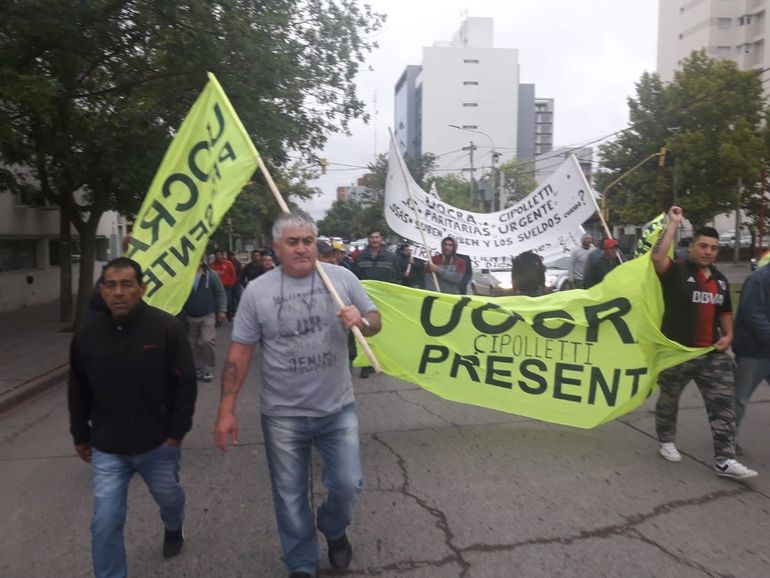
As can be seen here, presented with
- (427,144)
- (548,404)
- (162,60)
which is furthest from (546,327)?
(427,144)

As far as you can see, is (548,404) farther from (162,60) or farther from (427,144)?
(427,144)

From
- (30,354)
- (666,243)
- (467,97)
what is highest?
(467,97)

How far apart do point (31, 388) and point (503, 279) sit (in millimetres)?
12657

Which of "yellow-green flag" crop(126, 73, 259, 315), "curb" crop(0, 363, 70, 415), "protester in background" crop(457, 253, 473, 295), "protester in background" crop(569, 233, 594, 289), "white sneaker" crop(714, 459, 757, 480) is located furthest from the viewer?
"protester in background" crop(569, 233, 594, 289)

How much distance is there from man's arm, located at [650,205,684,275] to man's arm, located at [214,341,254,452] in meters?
3.04

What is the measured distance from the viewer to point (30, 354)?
1035 cm

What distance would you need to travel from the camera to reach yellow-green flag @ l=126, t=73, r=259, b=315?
3730mm

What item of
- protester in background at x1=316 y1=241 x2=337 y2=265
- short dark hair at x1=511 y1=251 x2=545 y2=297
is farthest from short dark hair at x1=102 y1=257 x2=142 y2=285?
short dark hair at x1=511 y1=251 x2=545 y2=297

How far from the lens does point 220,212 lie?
3.69 m

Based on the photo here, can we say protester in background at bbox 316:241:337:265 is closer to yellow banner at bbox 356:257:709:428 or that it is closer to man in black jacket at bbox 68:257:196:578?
yellow banner at bbox 356:257:709:428

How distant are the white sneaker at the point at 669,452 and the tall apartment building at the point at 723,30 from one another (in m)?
57.6

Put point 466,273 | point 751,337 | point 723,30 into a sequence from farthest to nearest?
point 723,30 → point 466,273 → point 751,337

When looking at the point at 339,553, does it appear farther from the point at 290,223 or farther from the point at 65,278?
the point at 65,278

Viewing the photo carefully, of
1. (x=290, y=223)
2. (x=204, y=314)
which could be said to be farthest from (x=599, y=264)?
(x=290, y=223)
